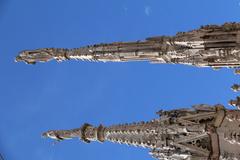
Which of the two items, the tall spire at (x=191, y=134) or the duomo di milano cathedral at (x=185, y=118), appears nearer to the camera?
the tall spire at (x=191, y=134)

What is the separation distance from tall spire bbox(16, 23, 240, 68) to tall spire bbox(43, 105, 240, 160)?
3.84 m

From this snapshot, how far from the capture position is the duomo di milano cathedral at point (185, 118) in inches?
885

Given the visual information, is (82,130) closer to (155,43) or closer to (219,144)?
(155,43)

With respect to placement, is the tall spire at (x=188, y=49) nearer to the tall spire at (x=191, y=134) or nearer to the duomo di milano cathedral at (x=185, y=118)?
the duomo di milano cathedral at (x=185, y=118)

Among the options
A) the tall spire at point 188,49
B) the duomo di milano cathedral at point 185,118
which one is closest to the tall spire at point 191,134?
the duomo di milano cathedral at point 185,118

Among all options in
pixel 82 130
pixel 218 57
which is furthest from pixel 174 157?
pixel 82 130

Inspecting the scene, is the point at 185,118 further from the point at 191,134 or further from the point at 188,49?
the point at 188,49

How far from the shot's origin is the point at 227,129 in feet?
72.5

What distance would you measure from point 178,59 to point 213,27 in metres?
2.88

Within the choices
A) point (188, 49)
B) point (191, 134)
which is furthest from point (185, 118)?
point (188, 49)

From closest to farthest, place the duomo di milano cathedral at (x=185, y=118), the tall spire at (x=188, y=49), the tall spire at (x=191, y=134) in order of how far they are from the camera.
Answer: the tall spire at (x=191, y=134), the duomo di milano cathedral at (x=185, y=118), the tall spire at (x=188, y=49)

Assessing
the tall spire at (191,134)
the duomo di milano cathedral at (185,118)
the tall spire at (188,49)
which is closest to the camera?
the tall spire at (191,134)

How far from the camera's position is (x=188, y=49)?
2827 cm

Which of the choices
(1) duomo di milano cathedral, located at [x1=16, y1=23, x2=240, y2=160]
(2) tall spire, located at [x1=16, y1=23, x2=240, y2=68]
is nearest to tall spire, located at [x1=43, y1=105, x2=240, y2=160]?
(1) duomo di milano cathedral, located at [x1=16, y1=23, x2=240, y2=160]
